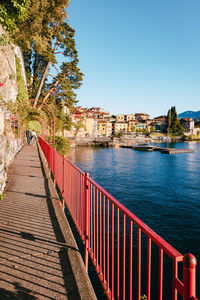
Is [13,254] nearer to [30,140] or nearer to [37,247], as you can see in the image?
[37,247]

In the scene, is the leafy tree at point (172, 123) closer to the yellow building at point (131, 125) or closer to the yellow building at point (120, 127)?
the yellow building at point (131, 125)

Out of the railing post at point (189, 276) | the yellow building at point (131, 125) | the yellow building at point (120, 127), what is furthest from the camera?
the yellow building at point (131, 125)

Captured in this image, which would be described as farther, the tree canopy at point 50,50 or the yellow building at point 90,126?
the yellow building at point 90,126

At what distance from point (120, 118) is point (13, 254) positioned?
147 meters

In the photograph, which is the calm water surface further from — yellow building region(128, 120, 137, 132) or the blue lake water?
yellow building region(128, 120, 137, 132)

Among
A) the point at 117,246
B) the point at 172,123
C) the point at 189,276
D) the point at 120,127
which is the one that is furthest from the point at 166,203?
the point at 172,123

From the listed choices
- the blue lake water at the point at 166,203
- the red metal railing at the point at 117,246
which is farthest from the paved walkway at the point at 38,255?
the blue lake water at the point at 166,203

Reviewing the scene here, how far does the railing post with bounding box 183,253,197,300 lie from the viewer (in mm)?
1109

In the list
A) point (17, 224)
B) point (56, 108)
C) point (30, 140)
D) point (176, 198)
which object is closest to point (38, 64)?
point (56, 108)

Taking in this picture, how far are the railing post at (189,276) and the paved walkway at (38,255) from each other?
1.63 m

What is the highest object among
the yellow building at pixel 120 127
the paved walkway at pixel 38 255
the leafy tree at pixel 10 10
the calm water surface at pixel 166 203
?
the yellow building at pixel 120 127

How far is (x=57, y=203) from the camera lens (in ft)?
18.0

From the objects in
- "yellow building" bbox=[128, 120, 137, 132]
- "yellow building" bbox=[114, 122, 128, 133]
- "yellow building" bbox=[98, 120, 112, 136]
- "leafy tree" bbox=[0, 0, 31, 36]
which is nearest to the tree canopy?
"leafy tree" bbox=[0, 0, 31, 36]

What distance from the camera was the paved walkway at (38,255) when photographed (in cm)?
249
